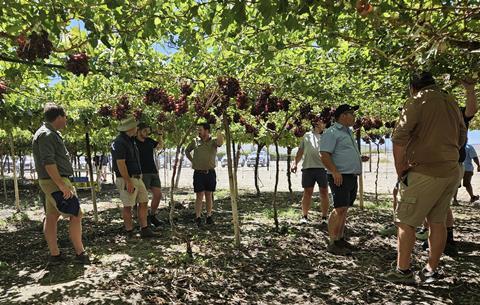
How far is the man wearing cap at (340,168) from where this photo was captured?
490cm

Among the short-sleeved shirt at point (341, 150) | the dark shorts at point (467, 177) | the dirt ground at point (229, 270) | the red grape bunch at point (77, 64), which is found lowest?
the dirt ground at point (229, 270)

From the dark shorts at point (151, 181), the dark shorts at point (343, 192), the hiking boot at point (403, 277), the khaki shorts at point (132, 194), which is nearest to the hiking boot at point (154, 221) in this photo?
the dark shorts at point (151, 181)

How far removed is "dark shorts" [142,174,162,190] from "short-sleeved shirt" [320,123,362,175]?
326 centimetres

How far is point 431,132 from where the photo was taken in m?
3.52

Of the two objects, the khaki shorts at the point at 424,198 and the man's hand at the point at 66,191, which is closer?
the khaki shorts at the point at 424,198

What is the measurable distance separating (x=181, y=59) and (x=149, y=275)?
8.70 ft

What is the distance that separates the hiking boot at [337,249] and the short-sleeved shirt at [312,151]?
1.98 m

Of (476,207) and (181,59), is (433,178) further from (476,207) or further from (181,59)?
(476,207)

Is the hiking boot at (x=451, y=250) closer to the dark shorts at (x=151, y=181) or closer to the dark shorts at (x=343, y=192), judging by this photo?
the dark shorts at (x=343, y=192)

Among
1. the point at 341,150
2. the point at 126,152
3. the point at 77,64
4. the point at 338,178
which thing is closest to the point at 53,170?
the point at 77,64

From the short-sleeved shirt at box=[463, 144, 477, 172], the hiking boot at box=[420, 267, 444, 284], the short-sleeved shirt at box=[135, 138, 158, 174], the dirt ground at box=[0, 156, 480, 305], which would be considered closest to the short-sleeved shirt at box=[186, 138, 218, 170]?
the short-sleeved shirt at box=[135, 138, 158, 174]

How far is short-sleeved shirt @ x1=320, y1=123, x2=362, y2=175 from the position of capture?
16.2 ft

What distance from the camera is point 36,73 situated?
505 cm

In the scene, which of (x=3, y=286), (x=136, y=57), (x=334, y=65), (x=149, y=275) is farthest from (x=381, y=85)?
(x=3, y=286)
